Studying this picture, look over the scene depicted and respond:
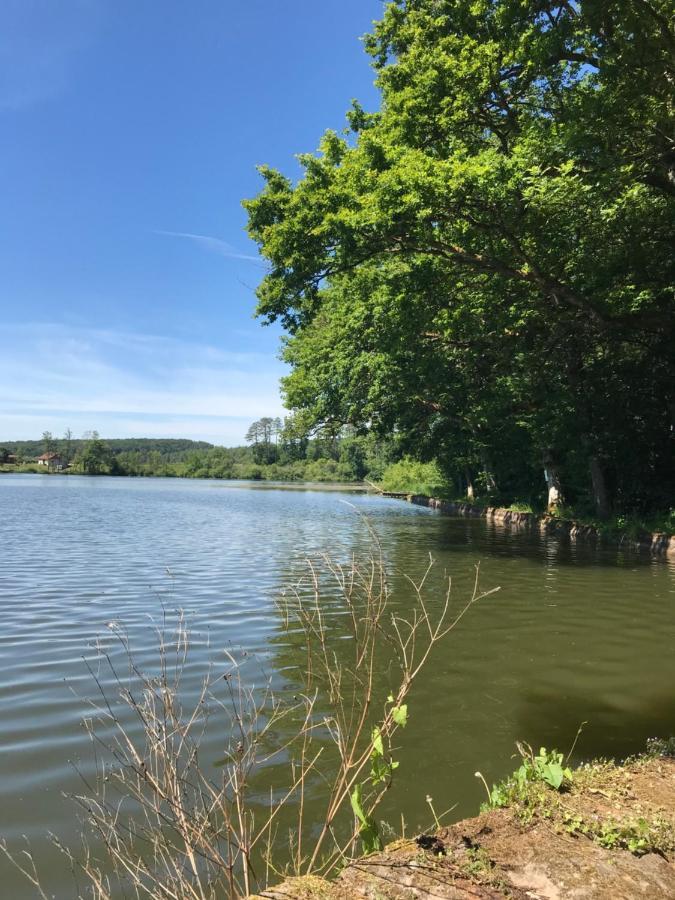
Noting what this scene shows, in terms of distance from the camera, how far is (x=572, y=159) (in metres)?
11.8

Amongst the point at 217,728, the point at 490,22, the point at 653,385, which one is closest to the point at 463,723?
the point at 217,728

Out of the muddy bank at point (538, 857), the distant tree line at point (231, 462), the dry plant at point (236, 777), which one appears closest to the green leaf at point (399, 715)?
the dry plant at point (236, 777)

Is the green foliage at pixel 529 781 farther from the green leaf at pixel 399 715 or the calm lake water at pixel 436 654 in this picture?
the green leaf at pixel 399 715

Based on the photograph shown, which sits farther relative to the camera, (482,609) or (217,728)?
(482,609)

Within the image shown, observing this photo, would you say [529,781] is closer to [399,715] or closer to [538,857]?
[538,857]

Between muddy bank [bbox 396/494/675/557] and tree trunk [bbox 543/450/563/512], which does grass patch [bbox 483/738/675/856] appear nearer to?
muddy bank [bbox 396/494/675/557]

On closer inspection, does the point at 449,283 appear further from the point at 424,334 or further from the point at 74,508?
the point at 74,508

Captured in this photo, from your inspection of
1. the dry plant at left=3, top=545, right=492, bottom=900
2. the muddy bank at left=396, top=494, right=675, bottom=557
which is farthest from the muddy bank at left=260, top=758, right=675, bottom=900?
the muddy bank at left=396, top=494, right=675, bottom=557

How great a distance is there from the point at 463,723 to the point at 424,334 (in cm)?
1864

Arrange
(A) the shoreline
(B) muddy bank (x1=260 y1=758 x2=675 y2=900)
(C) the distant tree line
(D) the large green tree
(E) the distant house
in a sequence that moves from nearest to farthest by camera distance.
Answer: (B) muddy bank (x1=260 y1=758 x2=675 y2=900), (D) the large green tree, (A) the shoreline, (C) the distant tree line, (E) the distant house

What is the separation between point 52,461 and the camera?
151 metres

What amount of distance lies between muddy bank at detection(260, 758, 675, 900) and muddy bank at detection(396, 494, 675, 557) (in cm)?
1457

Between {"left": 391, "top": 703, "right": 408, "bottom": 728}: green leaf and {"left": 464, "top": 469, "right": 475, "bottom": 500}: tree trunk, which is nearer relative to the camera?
{"left": 391, "top": 703, "right": 408, "bottom": 728}: green leaf

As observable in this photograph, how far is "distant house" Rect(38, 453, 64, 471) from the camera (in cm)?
Result: 14788
